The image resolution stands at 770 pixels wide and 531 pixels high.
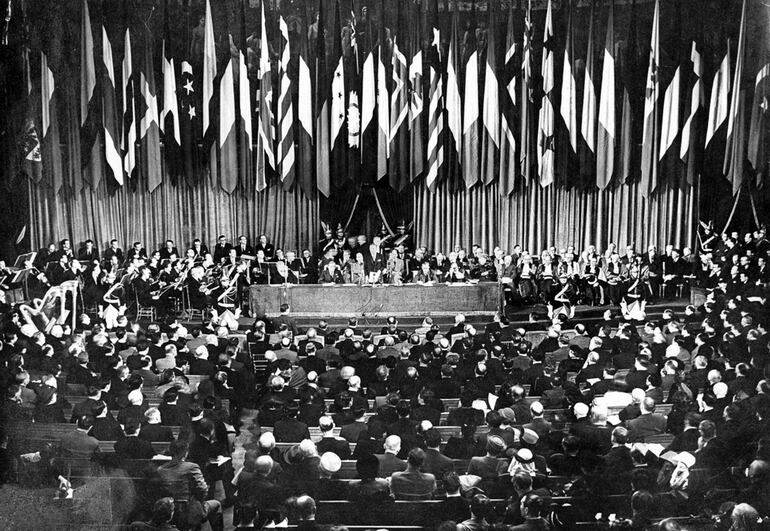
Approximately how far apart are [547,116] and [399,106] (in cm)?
379

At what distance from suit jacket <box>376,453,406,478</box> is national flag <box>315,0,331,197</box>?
12.1 meters

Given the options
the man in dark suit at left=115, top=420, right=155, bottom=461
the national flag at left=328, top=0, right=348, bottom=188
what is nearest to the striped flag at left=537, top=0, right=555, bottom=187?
the national flag at left=328, top=0, right=348, bottom=188

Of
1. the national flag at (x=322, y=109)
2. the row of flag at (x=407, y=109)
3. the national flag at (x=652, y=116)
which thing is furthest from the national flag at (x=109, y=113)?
the national flag at (x=652, y=116)

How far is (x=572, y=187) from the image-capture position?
19.3 meters

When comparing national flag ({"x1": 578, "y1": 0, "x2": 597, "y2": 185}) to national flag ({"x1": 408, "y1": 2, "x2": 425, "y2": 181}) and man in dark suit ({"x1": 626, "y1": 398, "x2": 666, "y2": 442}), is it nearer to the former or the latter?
national flag ({"x1": 408, "y1": 2, "x2": 425, "y2": 181})

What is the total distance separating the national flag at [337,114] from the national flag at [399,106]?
4.43ft

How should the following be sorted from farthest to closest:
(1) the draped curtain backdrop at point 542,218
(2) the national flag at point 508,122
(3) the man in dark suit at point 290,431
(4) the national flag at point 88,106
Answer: (1) the draped curtain backdrop at point 542,218, (2) the national flag at point 508,122, (4) the national flag at point 88,106, (3) the man in dark suit at point 290,431

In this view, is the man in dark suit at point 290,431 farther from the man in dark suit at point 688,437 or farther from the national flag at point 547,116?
the national flag at point 547,116

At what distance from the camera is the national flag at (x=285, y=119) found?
53.9ft

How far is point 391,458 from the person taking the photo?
686 centimetres

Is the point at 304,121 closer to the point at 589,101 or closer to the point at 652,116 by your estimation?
the point at 589,101

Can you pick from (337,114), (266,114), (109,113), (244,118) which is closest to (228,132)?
(244,118)

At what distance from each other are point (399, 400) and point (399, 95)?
35.7 feet

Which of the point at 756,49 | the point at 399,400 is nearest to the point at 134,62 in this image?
the point at 399,400
